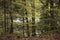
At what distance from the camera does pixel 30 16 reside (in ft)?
27.8

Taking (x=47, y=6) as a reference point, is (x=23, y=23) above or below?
below

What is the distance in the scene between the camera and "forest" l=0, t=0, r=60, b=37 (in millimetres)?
8125

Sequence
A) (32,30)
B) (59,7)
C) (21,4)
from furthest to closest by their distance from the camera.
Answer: (32,30) → (21,4) → (59,7)

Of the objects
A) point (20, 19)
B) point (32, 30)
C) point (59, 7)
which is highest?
point (59, 7)

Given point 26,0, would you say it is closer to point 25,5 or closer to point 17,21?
point 25,5

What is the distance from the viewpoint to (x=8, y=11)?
8.38m

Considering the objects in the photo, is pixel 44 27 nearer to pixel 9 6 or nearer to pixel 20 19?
pixel 20 19

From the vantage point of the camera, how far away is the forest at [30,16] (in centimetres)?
812

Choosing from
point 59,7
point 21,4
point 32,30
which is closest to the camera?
point 59,7

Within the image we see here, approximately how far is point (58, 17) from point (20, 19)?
8.08ft

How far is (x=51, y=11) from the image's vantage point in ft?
27.3

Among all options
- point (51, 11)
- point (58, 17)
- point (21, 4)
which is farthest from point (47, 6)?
point (21, 4)

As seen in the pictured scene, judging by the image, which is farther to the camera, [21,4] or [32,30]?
[32,30]

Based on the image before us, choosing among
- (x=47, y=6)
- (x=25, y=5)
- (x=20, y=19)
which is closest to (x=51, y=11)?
(x=47, y=6)
